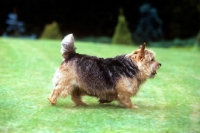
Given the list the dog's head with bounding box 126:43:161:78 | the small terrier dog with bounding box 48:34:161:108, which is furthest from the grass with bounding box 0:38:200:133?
the dog's head with bounding box 126:43:161:78

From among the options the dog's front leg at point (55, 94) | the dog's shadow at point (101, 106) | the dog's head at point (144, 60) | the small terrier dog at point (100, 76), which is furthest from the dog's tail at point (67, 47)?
the dog's head at point (144, 60)

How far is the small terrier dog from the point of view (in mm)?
8409

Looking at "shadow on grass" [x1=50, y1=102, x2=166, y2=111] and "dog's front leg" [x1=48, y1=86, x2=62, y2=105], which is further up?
"dog's front leg" [x1=48, y1=86, x2=62, y2=105]

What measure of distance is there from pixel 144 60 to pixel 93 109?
1.25m

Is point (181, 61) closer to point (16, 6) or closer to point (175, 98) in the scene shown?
point (175, 98)

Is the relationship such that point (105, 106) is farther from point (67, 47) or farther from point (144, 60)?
point (67, 47)

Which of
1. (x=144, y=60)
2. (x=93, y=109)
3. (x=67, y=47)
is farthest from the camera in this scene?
(x=144, y=60)

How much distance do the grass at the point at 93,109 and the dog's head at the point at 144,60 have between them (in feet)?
2.05

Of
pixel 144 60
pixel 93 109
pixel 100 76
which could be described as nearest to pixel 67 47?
pixel 100 76

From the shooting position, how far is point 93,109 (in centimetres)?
842

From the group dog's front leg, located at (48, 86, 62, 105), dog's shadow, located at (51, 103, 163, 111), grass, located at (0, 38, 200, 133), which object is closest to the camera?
grass, located at (0, 38, 200, 133)

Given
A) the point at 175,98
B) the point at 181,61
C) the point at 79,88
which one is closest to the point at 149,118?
the point at 79,88

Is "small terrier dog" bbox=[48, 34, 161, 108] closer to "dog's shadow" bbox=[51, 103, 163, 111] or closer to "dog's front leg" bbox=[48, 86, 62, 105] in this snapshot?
"dog's front leg" bbox=[48, 86, 62, 105]

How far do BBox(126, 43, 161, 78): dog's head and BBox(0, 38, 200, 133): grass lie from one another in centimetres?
62
